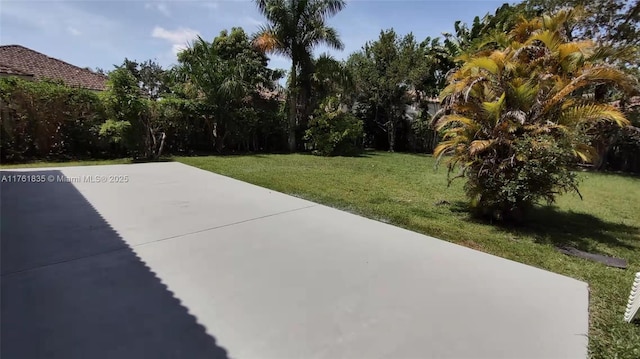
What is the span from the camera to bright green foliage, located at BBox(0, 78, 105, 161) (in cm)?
1080

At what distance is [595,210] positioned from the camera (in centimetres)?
796

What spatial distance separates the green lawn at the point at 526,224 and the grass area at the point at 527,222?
Result: 0.04ft

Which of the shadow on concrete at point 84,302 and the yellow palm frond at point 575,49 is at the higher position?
the yellow palm frond at point 575,49

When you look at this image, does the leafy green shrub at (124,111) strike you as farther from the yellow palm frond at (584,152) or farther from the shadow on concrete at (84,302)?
the yellow palm frond at (584,152)

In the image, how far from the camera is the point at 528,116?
582 centimetres

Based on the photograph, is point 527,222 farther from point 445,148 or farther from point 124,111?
point 124,111

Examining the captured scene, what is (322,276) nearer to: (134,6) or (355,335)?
(355,335)

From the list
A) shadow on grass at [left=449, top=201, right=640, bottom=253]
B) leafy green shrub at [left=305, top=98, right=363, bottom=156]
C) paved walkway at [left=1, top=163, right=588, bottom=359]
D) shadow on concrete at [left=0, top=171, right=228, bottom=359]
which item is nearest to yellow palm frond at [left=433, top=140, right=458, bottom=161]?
shadow on grass at [left=449, top=201, right=640, bottom=253]

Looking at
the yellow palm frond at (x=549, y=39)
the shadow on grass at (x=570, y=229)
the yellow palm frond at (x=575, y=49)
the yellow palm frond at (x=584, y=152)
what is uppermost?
the yellow palm frond at (x=549, y=39)

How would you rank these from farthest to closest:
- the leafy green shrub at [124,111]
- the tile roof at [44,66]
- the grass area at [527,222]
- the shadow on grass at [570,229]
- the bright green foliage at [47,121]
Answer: the tile roof at [44,66], the leafy green shrub at [124,111], the bright green foliage at [47,121], the shadow on grass at [570,229], the grass area at [527,222]

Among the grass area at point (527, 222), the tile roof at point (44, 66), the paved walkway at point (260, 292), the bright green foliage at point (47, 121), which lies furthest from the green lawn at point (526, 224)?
the tile roof at point (44, 66)

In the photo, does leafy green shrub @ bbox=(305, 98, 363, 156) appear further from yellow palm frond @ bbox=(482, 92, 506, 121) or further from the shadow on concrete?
the shadow on concrete

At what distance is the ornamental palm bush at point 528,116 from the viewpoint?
17.7 feet

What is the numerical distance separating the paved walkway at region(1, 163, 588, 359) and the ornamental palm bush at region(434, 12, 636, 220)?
→ 192 centimetres
